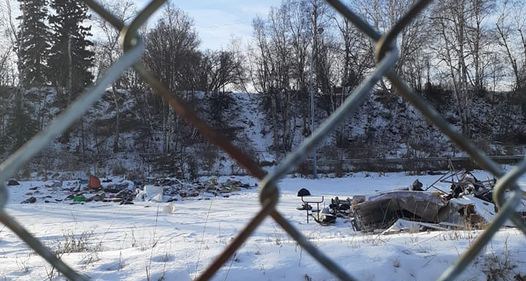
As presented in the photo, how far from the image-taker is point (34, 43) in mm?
34500

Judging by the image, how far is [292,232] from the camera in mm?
870

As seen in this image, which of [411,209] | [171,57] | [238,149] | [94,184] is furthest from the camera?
[171,57]

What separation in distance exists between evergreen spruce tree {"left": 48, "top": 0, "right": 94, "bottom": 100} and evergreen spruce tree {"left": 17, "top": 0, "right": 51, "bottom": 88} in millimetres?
547

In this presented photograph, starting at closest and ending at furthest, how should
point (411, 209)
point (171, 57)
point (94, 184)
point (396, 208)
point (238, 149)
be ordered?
1. point (238, 149)
2. point (411, 209)
3. point (396, 208)
4. point (94, 184)
5. point (171, 57)

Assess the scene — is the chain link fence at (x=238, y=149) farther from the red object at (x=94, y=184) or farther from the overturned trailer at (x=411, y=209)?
the red object at (x=94, y=184)

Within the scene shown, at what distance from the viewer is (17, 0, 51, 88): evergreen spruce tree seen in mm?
32938

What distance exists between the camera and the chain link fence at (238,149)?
2.18ft

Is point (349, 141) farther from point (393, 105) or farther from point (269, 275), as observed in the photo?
point (269, 275)

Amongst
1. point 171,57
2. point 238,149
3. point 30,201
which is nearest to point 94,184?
point 30,201

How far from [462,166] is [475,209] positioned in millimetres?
15377

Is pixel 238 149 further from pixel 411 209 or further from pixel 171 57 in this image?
pixel 171 57

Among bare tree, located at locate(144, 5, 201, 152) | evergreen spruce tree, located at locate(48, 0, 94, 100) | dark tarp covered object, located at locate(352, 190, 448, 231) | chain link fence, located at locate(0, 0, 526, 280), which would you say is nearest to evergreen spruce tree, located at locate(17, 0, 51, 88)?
evergreen spruce tree, located at locate(48, 0, 94, 100)

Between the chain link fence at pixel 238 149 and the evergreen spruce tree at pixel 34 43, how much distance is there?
34.8 meters

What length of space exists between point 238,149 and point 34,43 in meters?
37.5
